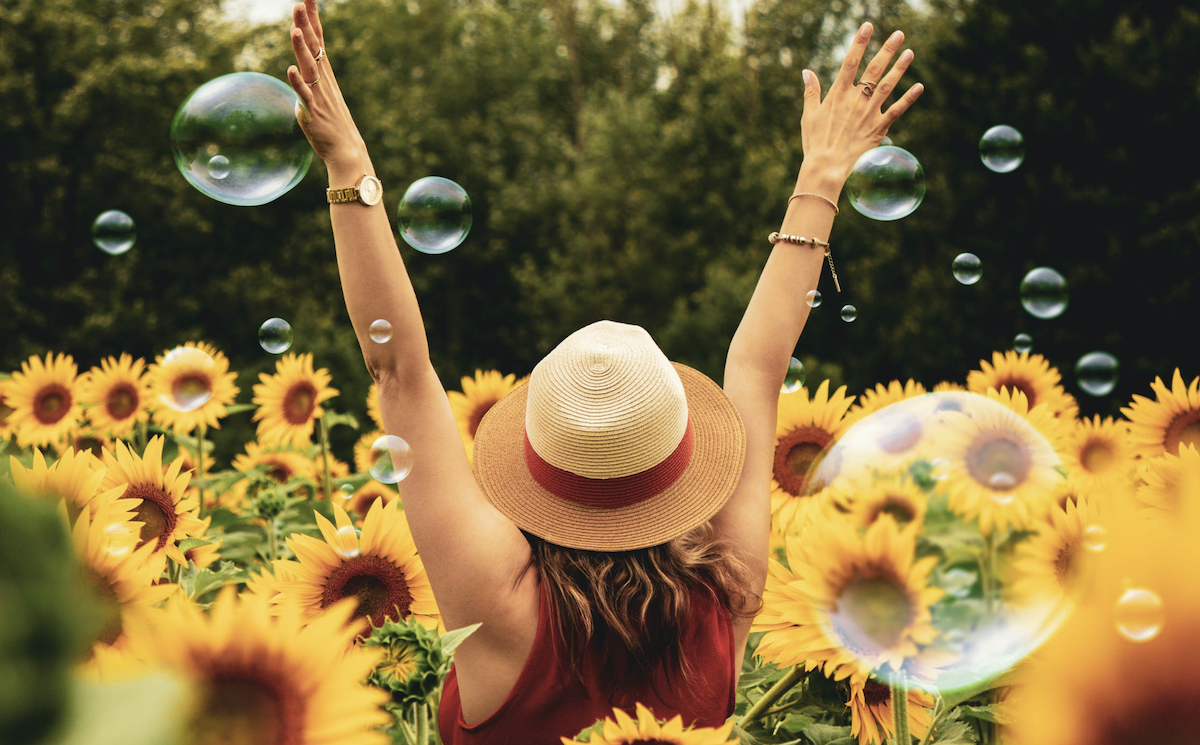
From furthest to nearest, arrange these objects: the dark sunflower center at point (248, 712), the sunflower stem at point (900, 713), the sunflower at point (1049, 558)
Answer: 1. the sunflower stem at point (900, 713)
2. the sunflower at point (1049, 558)
3. the dark sunflower center at point (248, 712)

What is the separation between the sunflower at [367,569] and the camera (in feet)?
6.03

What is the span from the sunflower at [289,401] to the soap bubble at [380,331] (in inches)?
92.7

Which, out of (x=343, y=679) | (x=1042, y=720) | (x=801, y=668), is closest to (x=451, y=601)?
(x=801, y=668)

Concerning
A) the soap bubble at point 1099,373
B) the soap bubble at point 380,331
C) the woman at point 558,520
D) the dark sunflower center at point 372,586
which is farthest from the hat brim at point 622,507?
the soap bubble at point 1099,373

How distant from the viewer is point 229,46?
19188 mm

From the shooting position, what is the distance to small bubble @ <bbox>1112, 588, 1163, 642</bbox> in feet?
1.47

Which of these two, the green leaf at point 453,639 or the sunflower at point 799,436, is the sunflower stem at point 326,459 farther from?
the green leaf at point 453,639

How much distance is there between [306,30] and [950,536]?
4.35ft

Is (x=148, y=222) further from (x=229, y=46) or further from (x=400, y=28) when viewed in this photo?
(x=400, y=28)

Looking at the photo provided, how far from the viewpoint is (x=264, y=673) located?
25.6 inches

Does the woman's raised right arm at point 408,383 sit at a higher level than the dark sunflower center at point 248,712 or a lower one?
higher

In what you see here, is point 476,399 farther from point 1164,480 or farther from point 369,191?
point 1164,480

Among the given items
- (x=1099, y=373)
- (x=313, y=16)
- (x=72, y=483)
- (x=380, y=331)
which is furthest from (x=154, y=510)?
(x=1099, y=373)

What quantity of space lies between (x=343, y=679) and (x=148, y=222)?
1840cm
